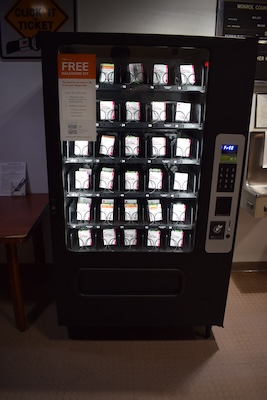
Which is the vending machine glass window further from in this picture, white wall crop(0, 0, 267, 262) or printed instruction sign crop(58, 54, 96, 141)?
white wall crop(0, 0, 267, 262)

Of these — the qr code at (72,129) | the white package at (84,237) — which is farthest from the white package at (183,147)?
the white package at (84,237)

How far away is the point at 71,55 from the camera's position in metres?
1.51

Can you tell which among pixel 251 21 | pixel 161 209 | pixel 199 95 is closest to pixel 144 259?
pixel 161 209

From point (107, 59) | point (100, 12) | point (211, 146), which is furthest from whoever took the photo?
point (100, 12)

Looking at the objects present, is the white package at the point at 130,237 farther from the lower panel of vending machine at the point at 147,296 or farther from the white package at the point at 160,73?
the white package at the point at 160,73

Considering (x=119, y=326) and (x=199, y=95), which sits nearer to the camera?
(x=199, y=95)

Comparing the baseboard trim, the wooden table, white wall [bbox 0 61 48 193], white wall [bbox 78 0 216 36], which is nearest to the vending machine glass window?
the wooden table

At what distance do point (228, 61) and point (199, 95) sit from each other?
244 mm

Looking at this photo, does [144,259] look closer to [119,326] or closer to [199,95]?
[119,326]

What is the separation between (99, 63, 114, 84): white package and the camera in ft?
5.59

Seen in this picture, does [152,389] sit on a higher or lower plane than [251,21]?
lower

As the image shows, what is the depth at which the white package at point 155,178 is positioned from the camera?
71.8 inches

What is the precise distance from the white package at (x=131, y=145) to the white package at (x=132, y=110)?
11cm

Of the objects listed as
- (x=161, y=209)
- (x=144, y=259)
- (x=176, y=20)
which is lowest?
(x=144, y=259)
